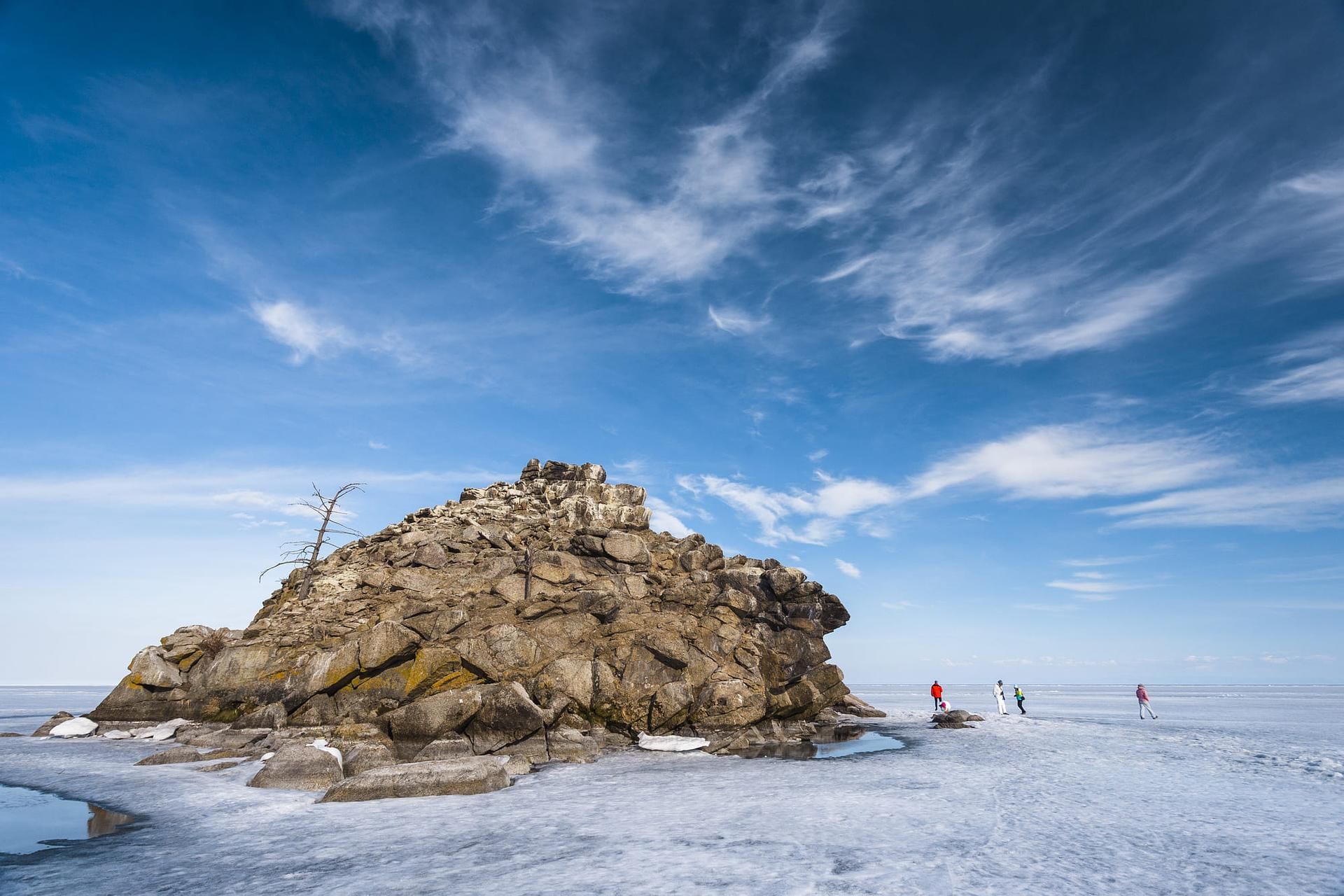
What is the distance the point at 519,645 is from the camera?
3219 cm

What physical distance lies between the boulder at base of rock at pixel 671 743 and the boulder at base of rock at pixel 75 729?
30395mm

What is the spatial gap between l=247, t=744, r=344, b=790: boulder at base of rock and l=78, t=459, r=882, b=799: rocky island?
59 mm

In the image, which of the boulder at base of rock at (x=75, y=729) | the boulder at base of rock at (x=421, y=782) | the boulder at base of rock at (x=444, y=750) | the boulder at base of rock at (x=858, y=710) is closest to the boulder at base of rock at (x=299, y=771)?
the boulder at base of rock at (x=421, y=782)

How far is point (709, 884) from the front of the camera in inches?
432

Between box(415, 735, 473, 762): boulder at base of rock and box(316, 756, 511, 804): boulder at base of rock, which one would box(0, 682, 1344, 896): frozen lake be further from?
box(415, 735, 473, 762): boulder at base of rock

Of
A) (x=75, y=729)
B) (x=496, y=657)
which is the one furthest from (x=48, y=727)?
(x=496, y=657)

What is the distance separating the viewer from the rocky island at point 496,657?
27.3 meters

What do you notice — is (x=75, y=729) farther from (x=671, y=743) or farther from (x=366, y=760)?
(x=671, y=743)

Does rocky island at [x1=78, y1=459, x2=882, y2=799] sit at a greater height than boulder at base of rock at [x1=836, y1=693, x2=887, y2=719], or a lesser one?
greater

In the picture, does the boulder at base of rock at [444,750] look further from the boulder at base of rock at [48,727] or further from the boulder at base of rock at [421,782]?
the boulder at base of rock at [48,727]

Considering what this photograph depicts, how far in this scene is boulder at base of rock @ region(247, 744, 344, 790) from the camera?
20.1 m

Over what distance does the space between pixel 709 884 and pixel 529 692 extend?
21.3 m

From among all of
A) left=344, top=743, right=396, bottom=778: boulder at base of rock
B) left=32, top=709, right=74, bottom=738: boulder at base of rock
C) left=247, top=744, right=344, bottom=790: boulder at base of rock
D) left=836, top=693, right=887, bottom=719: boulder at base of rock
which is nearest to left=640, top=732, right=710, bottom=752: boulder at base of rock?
left=344, top=743, right=396, bottom=778: boulder at base of rock

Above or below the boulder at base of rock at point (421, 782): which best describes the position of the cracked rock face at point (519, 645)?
above
